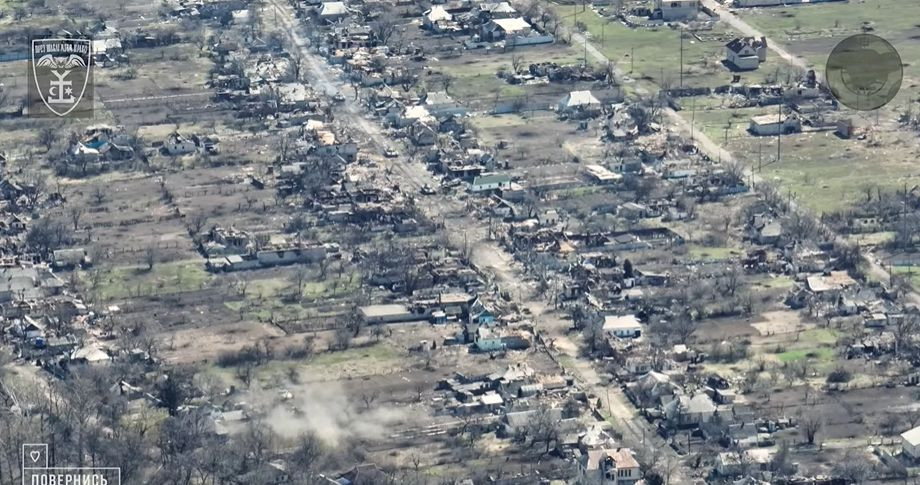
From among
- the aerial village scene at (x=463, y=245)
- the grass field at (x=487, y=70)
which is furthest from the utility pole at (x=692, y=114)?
the grass field at (x=487, y=70)

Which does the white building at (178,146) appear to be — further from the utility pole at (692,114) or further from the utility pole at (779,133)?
the utility pole at (779,133)

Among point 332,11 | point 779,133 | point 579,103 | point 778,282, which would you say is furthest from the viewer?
point 332,11

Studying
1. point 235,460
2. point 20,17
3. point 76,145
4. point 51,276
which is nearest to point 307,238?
point 51,276

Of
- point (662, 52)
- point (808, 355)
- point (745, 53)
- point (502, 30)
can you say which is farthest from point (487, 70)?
point (808, 355)

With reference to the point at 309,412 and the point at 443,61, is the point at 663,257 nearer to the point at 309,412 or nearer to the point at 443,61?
the point at 309,412

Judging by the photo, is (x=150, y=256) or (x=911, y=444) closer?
(x=911, y=444)

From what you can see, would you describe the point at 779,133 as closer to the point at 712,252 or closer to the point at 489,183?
the point at 489,183

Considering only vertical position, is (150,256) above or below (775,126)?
above

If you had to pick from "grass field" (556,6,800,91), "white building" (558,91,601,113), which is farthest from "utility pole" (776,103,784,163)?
"white building" (558,91,601,113)
